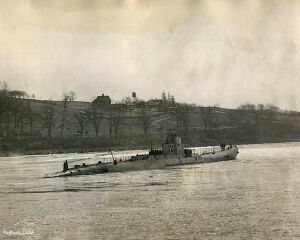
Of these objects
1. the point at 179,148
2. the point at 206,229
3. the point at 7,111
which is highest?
the point at 7,111

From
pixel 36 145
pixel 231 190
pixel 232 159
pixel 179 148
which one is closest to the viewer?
pixel 231 190

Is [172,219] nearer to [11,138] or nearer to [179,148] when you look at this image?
[179,148]

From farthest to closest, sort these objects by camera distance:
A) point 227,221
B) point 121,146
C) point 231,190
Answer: point 121,146
point 231,190
point 227,221

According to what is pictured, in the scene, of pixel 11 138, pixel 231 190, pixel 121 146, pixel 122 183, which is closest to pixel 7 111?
pixel 11 138

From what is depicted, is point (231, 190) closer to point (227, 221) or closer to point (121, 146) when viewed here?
point (227, 221)

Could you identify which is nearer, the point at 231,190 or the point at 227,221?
the point at 227,221

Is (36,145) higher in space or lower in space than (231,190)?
higher

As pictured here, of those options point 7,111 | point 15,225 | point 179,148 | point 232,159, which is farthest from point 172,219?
point 7,111
